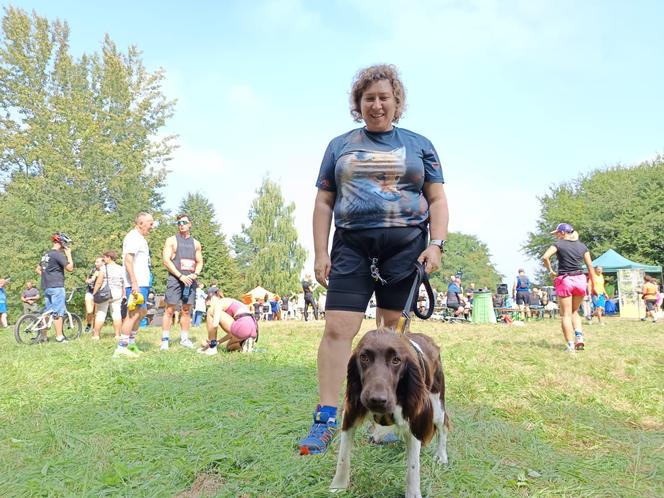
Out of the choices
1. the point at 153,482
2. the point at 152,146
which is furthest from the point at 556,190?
the point at 153,482

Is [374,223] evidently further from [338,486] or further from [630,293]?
[630,293]

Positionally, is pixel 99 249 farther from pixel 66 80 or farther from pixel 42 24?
pixel 42 24

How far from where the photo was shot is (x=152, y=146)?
32.4 m

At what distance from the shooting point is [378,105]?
3219 millimetres

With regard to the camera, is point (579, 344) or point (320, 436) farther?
point (579, 344)

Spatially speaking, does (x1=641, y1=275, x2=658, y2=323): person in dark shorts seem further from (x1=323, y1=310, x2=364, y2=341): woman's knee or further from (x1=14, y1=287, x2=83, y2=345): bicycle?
(x1=14, y1=287, x2=83, y2=345): bicycle

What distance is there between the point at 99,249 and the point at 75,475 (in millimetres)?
25644

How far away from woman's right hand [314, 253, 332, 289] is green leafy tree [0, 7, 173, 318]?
24962 mm

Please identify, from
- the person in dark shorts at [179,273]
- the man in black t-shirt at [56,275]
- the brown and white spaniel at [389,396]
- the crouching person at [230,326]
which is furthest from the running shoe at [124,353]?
the brown and white spaniel at [389,396]

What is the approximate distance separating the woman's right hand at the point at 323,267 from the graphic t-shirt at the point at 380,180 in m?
0.25

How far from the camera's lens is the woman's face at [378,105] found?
3232 millimetres

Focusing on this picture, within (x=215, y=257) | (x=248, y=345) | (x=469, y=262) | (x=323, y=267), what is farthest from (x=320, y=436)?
(x=469, y=262)

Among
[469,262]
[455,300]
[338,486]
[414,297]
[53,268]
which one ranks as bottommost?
[338,486]

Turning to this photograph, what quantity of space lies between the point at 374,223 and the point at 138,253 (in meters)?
6.28
